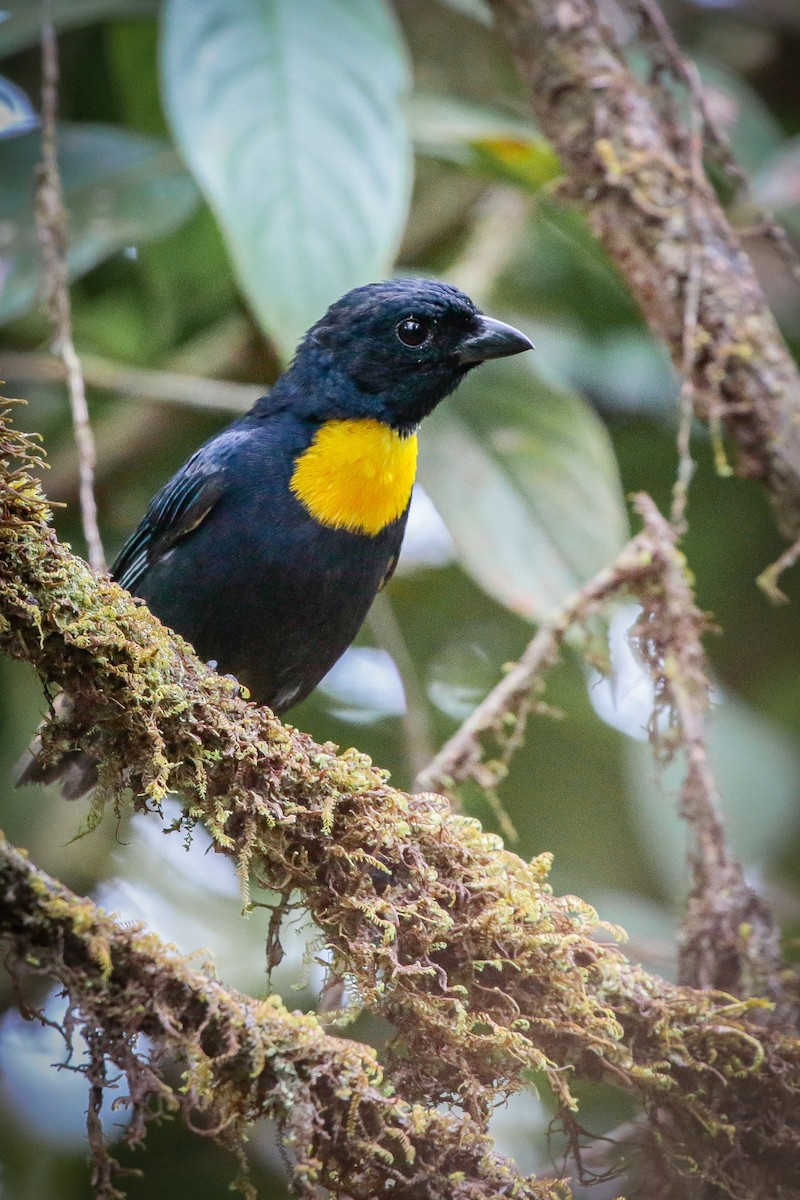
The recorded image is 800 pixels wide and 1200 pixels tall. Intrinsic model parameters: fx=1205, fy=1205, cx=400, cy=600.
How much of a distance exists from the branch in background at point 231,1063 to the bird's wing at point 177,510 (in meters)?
1.77

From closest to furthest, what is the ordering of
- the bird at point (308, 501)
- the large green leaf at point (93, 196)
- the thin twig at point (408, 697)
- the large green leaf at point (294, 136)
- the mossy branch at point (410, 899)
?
1. the mossy branch at point (410, 899)
2. the bird at point (308, 501)
3. the large green leaf at point (294, 136)
4. the thin twig at point (408, 697)
5. the large green leaf at point (93, 196)

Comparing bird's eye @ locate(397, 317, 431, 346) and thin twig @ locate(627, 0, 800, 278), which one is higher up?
thin twig @ locate(627, 0, 800, 278)

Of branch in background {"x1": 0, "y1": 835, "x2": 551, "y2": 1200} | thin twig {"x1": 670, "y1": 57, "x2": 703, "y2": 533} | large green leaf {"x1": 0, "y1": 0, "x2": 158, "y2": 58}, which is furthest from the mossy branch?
large green leaf {"x1": 0, "y1": 0, "x2": 158, "y2": 58}

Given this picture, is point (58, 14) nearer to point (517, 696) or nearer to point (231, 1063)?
point (517, 696)

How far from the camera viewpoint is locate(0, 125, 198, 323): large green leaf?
14.7 ft

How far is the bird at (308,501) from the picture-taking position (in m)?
3.23

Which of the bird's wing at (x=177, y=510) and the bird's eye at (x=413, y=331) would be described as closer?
the bird's wing at (x=177, y=510)

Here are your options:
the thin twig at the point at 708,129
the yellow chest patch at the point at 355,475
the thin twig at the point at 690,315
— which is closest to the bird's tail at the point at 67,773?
the yellow chest patch at the point at 355,475

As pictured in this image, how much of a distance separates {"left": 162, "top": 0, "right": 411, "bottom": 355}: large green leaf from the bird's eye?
0.71 feet

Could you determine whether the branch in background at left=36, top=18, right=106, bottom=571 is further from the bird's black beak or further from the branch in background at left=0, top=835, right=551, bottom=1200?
the branch in background at left=0, top=835, right=551, bottom=1200

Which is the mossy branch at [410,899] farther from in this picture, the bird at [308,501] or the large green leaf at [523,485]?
the large green leaf at [523,485]

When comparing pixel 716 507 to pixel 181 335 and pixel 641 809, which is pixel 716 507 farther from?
pixel 181 335

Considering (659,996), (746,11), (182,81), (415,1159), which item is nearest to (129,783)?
(415,1159)

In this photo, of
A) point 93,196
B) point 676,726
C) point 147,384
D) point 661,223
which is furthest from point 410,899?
point 93,196
